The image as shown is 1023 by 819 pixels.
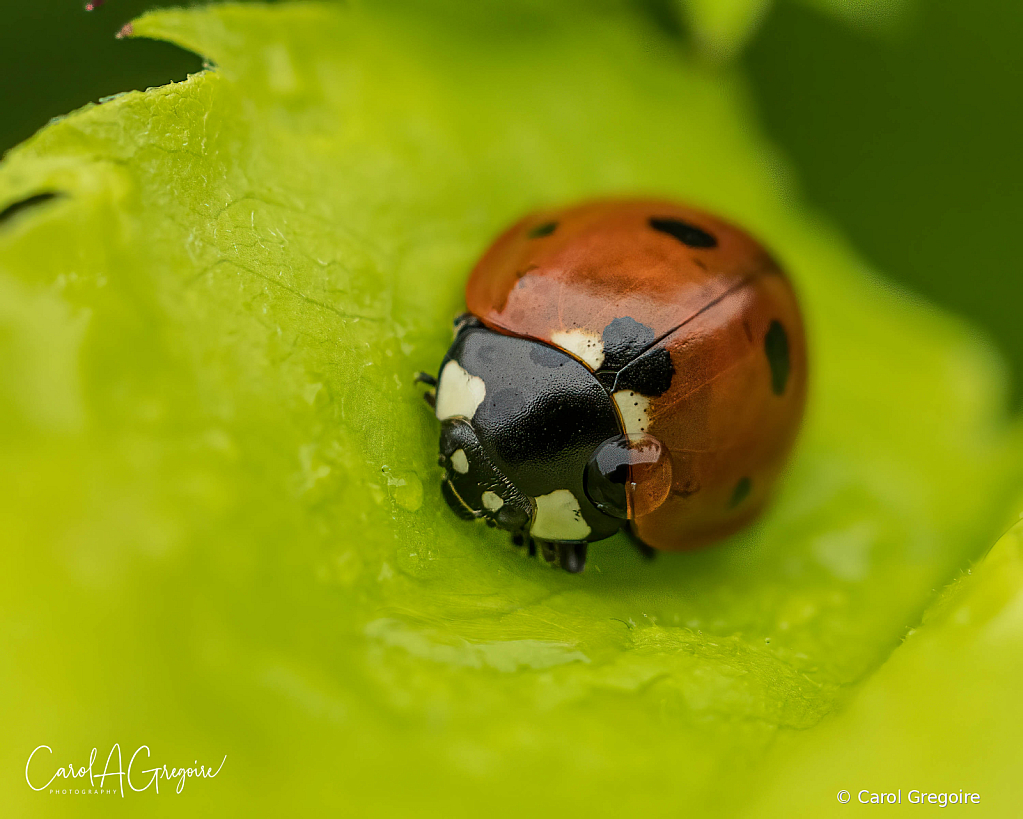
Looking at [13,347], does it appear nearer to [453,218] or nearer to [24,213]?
[24,213]

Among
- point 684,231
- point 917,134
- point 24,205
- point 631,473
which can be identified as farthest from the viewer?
point 917,134

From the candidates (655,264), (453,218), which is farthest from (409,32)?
(655,264)

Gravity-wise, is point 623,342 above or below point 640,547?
above

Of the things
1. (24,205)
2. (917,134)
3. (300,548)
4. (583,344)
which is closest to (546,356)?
(583,344)

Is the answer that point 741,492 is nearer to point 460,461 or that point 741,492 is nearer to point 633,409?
point 633,409

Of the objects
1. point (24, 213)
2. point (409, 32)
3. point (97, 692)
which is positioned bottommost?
point (97, 692)

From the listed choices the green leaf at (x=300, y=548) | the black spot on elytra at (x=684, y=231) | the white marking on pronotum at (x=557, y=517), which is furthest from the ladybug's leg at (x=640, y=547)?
the black spot on elytra at (x=684, y=231)
